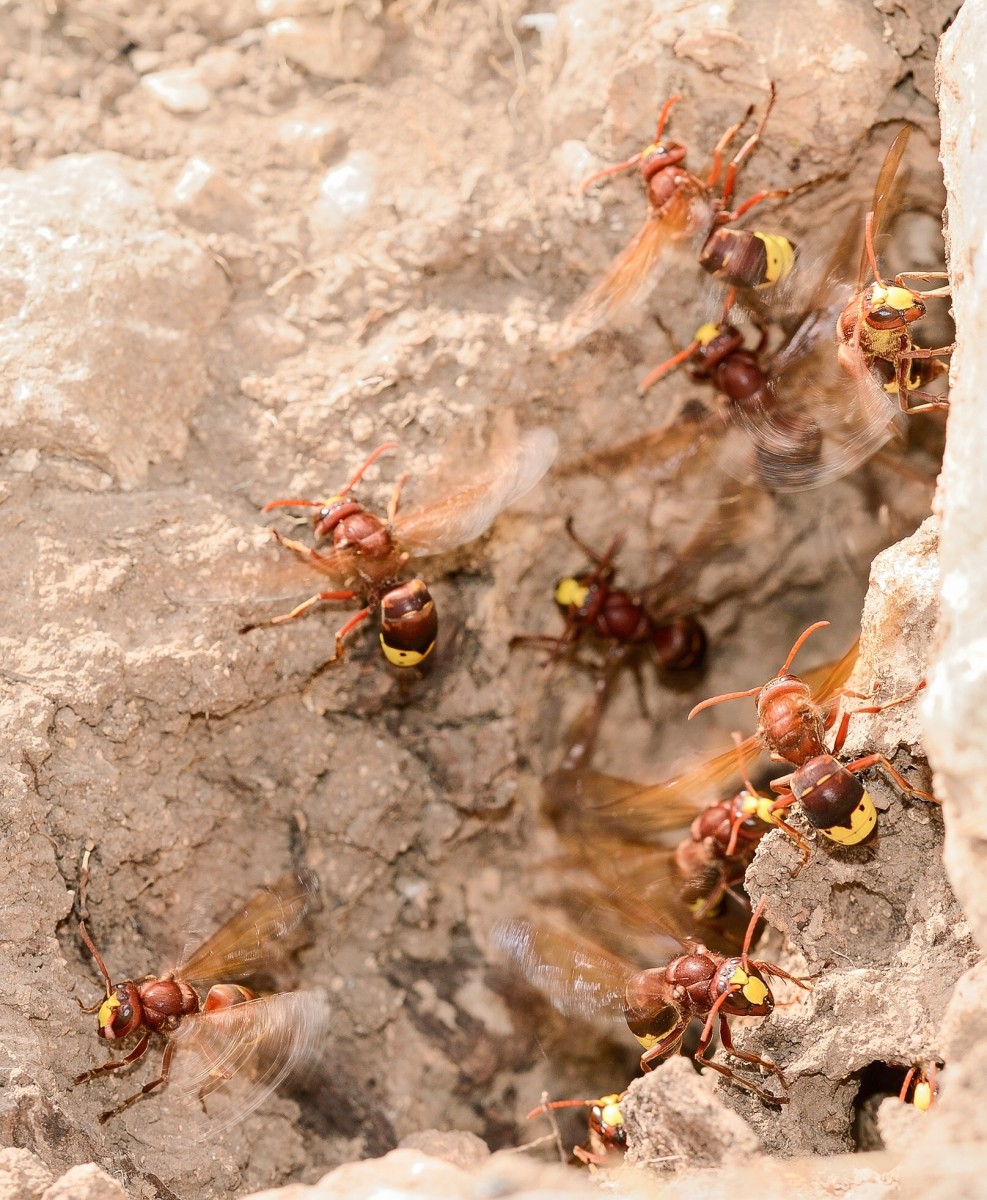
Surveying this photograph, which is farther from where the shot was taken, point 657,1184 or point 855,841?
point 855,841

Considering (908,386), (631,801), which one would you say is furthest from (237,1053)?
(908,386)

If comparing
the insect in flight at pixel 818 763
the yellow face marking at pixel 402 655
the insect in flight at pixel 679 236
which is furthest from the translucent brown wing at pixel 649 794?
the insect in flight at pixel 679 236

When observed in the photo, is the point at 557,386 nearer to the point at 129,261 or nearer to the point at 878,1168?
the point at 129,261

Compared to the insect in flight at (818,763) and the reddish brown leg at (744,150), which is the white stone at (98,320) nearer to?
the reddish brown leg at (744,150)

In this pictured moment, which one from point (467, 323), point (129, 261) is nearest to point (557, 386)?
point (467, 323)

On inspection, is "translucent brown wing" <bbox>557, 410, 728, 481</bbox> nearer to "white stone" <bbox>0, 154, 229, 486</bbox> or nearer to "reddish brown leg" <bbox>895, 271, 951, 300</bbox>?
"reddish brown leg" <bbox>895, 271, 951, 300</bbox>

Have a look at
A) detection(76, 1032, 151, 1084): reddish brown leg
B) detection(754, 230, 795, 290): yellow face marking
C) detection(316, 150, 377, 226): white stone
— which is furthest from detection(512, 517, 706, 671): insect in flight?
detection(76, 1032, 151, 1084): reddish brown leg
